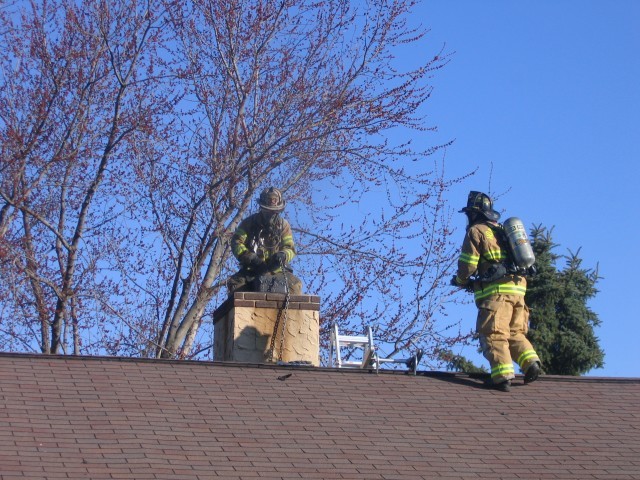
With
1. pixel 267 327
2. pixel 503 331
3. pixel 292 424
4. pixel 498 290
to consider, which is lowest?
pixel 292 424

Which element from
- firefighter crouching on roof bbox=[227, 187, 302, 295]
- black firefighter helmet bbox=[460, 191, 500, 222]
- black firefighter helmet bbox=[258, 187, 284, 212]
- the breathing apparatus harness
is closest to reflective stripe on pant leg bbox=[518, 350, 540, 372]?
the breathing apparatus harness

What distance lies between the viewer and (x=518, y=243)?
1002 centimetres

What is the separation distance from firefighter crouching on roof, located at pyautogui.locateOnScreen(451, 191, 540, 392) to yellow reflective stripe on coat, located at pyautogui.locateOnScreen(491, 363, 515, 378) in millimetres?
45

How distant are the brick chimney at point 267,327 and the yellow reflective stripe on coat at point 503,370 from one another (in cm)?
193

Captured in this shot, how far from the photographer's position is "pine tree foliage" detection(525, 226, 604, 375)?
66.8 feet

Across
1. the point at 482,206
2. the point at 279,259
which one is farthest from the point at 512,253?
the point at 279,259

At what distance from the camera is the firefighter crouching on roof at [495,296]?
9.96 m

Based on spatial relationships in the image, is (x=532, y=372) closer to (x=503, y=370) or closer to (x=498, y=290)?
(x=503, y=370)

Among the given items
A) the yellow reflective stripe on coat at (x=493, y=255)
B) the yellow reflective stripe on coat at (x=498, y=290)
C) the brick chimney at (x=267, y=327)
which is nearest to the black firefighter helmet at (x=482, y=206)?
the yellow reflective stripe on coat at (x=493, y=255)

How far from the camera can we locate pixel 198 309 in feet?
57.1

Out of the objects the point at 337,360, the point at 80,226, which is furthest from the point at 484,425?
the point at 80,226

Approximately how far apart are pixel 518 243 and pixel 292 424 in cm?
304

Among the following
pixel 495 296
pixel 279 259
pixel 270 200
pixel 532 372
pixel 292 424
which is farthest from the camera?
pixel 270 200

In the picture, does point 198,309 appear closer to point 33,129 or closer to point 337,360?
point 33,129
